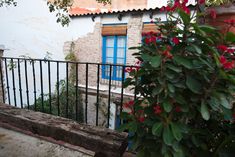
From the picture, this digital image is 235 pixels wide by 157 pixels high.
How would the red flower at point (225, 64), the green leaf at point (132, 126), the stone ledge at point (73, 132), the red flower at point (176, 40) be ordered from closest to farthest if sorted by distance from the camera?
the red flower at point (225, 64) < the red flower at point (176, 40) < the green leaf at point (132, 126) < the stone ledge at point (73, 132)

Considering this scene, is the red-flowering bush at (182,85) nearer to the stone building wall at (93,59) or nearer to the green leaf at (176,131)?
the green leaf at (176,131)

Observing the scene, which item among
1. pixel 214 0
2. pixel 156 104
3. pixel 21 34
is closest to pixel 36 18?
pixel 21 34

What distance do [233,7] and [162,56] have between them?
827 mm

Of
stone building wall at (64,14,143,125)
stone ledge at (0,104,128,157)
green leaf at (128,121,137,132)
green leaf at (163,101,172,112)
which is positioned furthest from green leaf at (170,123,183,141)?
stone building wall at (64,14,143,125)

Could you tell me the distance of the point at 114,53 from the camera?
660 cm

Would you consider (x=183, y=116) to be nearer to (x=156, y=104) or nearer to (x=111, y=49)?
(x=156, y=104)

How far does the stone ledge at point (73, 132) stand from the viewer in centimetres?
143

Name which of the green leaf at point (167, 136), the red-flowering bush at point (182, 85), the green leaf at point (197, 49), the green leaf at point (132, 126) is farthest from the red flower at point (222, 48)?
the green leaf at point (132, 126)

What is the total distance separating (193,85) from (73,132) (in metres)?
0.99

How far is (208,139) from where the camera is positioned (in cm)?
120

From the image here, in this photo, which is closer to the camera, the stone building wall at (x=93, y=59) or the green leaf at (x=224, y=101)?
the green leaf at (x=224, y=101)

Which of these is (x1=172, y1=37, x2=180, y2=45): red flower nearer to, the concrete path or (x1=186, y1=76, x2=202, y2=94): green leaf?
(x1=186, y1=76, x2=202, y2=94): green leaf

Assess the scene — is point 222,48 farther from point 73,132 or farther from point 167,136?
point 73,132

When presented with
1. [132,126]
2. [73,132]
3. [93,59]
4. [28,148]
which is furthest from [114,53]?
[132,126]
